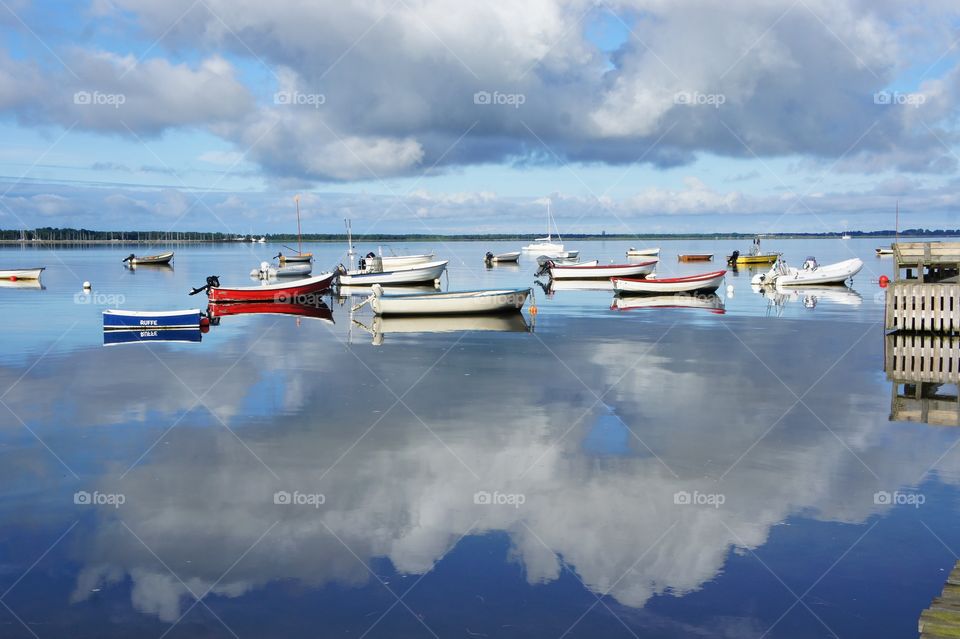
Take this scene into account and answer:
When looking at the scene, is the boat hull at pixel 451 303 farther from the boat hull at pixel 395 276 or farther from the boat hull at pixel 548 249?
the boat hull at pixel 548 249

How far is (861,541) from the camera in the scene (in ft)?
44.9

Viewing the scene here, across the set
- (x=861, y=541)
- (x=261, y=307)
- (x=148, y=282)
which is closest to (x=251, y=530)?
(x=861, y=541)

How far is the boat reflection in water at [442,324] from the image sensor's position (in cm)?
4303

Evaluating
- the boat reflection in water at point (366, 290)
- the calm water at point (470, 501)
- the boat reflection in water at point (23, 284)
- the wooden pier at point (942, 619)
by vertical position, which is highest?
the boat reflection in water at point (23, 284)

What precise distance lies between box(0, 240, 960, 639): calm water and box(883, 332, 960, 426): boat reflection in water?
0.76m

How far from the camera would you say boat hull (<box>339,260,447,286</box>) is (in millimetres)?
71500

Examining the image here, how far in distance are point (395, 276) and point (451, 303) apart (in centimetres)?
2689

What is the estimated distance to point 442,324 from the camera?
4603cm

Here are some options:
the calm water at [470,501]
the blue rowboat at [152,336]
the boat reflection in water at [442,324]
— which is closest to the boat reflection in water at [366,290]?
the boat reflection in water at [442,324]

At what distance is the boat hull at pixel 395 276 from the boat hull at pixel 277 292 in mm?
7837

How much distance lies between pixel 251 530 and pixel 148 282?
84.4 metres

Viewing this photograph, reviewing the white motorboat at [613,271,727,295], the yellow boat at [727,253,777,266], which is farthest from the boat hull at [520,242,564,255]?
the white motorboat at [613,271,727,295]

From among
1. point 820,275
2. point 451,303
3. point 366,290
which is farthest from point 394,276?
point 820,275

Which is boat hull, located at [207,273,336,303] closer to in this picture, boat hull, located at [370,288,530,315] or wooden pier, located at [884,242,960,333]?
boat hull, located at [370,288,530,315]
